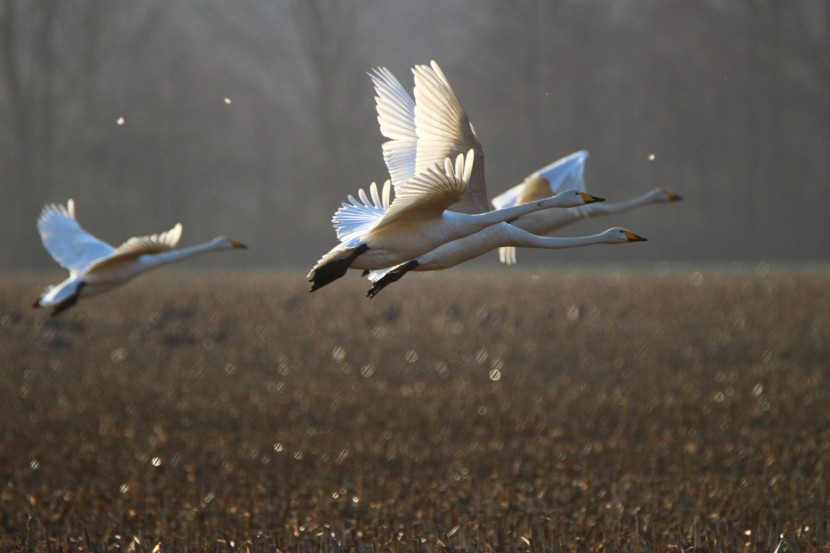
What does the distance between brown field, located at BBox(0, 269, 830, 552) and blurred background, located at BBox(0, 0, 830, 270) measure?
29097mm

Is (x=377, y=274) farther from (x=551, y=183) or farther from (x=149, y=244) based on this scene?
(x=551, y=183)

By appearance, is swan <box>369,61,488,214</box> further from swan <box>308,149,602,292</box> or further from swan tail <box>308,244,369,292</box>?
swan tail <box>308,244,369,292</box>

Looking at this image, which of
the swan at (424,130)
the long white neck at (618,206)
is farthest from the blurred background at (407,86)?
the swan at (424,130)

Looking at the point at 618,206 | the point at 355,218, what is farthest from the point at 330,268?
the point at 618,206

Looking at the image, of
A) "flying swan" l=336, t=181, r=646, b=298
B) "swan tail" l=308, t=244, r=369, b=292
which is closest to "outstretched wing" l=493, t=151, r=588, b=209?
"flying swan" l=336, t=181, r=646, b=298

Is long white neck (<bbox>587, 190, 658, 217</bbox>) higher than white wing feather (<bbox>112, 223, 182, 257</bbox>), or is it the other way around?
long white neck (<bbox>587, 190, 658, 217</bbox>)

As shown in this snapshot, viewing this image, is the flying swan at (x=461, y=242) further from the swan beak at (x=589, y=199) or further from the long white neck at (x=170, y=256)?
the long white neck at (x=170, y=256)

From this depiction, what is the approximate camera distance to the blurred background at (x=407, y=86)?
51.1 metres

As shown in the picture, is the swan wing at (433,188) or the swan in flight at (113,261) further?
the swan in flight at (113,261)

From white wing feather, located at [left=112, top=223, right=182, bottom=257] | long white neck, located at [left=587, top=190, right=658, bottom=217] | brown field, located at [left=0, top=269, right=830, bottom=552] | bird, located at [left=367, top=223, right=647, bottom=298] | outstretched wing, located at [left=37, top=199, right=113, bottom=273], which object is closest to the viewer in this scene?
bird, located at [left=367, top=223, right=647, bottom=298]

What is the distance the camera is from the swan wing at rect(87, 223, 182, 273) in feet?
29.3

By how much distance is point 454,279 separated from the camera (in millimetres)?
29781

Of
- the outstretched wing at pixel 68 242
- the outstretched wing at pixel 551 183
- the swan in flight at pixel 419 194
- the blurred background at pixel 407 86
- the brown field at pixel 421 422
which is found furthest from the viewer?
the blurred background at pixel 407 86

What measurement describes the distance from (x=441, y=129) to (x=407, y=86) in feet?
139
